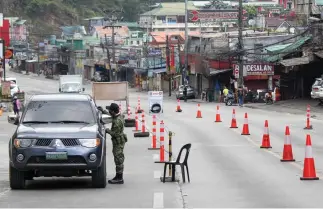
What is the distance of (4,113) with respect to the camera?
56.6 metres

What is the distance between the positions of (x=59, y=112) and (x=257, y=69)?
56999 mm

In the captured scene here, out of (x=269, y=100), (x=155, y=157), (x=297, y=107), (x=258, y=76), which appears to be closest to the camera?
(x=155, y=157)

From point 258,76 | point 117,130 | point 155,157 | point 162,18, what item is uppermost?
point 162,18

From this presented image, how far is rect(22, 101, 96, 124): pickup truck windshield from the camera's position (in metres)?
Answer: 16.4

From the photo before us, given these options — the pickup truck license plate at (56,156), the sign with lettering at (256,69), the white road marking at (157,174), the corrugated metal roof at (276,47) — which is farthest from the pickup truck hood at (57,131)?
the sign with lettering at (256,69)

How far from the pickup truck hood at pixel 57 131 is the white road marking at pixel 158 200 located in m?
1.59

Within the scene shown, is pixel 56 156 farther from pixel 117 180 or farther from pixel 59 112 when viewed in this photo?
pixel 117 180

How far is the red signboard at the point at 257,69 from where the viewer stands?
71562 millimetres

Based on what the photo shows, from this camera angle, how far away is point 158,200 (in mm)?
14422

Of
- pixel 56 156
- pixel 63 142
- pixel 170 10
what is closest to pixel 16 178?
pixel 56 156

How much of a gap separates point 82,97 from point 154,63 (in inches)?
3759

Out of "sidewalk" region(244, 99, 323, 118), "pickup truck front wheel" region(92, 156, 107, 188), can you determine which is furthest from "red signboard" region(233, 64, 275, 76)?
"pickup truck front wheel" region(92, 156, 107, 188)

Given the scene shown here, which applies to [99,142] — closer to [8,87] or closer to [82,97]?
[82,97]

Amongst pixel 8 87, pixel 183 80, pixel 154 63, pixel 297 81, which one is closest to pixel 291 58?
pixel 297 81
